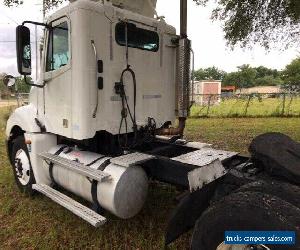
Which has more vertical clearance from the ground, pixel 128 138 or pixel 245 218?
pixel 128 138

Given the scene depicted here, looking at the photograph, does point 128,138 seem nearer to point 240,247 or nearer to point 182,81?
point 182,81

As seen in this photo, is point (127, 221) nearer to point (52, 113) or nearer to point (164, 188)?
point (164, 188)

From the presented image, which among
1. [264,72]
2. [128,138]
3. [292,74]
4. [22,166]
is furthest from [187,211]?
[264,72]

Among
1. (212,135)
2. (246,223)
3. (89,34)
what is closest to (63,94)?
(89,34)

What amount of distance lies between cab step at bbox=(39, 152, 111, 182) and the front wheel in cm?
64

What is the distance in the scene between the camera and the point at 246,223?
280 cm

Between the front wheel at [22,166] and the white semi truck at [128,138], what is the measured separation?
2 cm

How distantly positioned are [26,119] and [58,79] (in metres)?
1.08

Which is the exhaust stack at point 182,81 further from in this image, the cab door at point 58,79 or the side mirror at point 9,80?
the side mirror at point 9,80

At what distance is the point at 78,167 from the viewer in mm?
4520

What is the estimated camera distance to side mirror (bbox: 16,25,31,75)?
479 centimetres

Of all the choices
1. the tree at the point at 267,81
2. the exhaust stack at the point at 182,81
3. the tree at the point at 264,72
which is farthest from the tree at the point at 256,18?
the tree at the point at 264,72

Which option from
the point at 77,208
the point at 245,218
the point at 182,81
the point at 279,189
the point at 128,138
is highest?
the point at 182,81

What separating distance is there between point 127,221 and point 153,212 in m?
0.47
